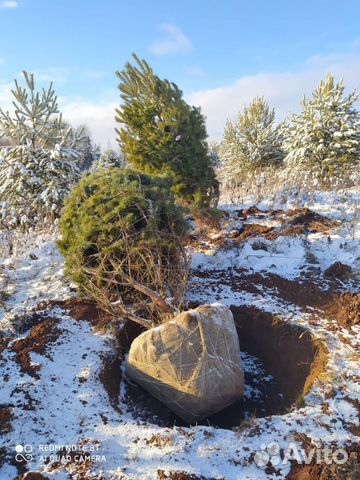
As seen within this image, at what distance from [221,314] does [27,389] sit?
2.01 meters

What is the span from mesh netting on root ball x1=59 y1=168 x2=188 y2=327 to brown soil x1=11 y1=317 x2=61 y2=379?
60 cm

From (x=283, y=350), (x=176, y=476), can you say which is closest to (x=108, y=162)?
(x=283, y=350)

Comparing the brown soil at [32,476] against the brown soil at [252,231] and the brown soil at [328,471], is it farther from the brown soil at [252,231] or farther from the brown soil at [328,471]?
the brown soil at [252,231]

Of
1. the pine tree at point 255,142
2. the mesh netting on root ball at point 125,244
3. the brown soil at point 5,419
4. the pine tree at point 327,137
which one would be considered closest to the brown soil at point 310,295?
the mesh netting on root ball at point 125,244

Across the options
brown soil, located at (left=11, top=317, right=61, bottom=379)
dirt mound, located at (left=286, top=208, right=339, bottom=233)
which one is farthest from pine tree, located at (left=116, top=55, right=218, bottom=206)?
brown soil, located at (left=11, top=317, right=61, bottom=379)

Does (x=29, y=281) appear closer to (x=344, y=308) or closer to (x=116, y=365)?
(x=116, y=365)

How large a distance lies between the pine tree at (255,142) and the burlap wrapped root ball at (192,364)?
48.7 ft

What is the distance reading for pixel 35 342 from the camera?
3.84 meters

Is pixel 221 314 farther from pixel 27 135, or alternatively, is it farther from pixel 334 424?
pixel 27 135

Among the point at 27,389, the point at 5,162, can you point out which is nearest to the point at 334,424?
the point at 27,389

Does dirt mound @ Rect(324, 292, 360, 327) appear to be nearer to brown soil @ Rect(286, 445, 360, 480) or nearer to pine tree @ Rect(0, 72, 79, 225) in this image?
brown soil @ Rect(286, 445, 360, 480)

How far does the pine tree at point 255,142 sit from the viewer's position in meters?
17.8

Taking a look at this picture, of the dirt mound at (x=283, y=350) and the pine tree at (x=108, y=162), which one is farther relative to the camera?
the pine tree at (x=108, y=162)

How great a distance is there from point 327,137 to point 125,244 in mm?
10604
